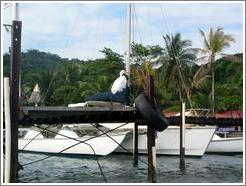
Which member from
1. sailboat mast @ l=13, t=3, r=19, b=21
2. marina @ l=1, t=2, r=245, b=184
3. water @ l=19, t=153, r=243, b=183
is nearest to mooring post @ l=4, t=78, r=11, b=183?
marina @ l=1, t=2, r=245, b=184

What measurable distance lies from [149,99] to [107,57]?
105 feet

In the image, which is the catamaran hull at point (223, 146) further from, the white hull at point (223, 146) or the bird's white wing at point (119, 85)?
the bird's white wing at point (119, 85)

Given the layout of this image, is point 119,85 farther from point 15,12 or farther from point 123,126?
point 123,126

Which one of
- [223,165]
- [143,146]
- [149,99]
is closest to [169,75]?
[143,146]

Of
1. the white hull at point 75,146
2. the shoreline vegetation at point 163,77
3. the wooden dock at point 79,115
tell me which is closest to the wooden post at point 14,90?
the wooden dock at point 79,115

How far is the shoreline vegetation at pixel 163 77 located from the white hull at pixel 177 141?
8449 mm

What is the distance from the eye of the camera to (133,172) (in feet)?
54.7

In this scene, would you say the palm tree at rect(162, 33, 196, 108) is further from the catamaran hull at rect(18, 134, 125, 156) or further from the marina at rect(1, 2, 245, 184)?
the catamaran hull at rect(18, 134, 125, 156)

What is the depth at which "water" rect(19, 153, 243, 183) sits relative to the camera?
14.6m

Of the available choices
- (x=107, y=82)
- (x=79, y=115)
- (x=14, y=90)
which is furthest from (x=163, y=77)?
(x=14, y=90)

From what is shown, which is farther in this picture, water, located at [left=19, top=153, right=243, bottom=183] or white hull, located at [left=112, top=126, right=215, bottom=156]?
white hull, located at [left=112, top=126, right=215, bottom=156]

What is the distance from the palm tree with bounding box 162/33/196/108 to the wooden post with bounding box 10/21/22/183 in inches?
1074

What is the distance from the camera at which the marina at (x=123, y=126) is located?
11102 mm

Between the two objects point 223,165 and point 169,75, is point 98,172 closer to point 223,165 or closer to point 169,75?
point 223,165
